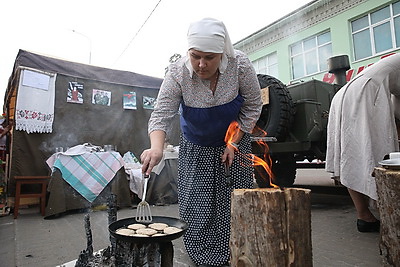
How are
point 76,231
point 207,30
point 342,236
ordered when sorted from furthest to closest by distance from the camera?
point 76,231 < point 342,236 < point 207,30

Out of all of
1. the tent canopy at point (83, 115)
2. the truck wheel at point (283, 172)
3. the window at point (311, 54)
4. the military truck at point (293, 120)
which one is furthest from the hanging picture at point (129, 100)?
the window at point (311, 54)

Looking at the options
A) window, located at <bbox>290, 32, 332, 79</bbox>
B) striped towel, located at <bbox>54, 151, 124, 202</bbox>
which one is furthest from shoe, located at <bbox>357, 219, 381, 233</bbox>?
window, located at <bbox>290, 32, 332, 79</bbox>

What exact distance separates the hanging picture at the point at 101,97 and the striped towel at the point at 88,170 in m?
1.41

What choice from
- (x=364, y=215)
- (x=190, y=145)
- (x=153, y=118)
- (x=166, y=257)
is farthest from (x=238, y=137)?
(x=364, y=215)

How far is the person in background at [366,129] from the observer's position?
8.99ft

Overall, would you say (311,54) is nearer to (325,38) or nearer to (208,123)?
(325,38)

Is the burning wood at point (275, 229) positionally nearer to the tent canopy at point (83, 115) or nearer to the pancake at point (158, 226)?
the pancake at point (158, 226)

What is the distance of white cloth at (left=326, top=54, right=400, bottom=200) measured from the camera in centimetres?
274

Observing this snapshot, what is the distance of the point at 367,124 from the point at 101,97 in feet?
16.0

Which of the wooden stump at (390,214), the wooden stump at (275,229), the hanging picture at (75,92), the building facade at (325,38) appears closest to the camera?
the wooden stump at (275,229)

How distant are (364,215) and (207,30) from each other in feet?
8.49

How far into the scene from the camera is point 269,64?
1634 cm

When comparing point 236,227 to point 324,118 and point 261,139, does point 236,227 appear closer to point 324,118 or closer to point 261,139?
point 261,139

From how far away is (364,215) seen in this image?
9.76ft
